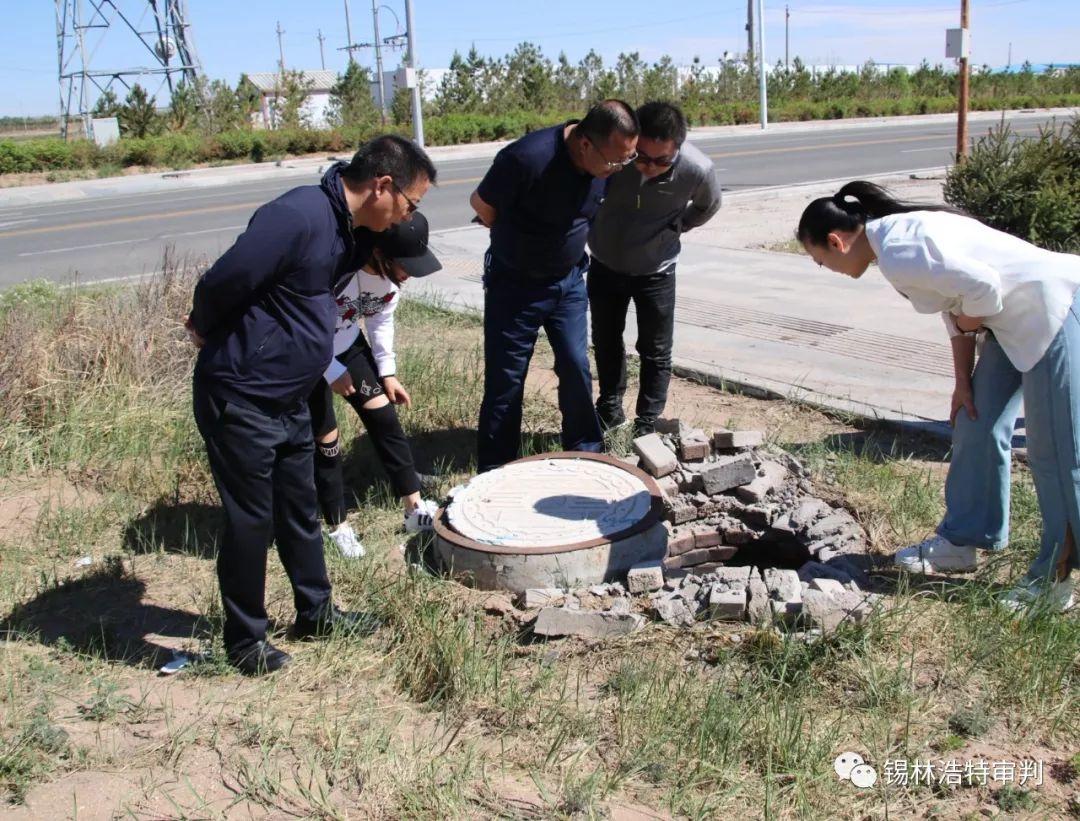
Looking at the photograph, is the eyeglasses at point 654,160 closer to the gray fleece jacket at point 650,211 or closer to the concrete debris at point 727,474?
the gray fleece jacket at point 650,211

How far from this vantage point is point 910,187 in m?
16.4

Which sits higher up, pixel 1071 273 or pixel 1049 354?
pixel 1071 273

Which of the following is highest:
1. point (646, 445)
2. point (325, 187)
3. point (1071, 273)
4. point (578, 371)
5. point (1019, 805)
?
point (325, 187)

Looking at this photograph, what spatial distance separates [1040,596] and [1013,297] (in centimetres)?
98

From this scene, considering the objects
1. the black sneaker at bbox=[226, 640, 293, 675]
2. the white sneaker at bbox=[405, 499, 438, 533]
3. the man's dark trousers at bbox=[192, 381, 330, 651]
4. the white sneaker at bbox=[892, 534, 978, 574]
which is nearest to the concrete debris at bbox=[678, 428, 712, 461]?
the white sneaker at bbox=[892, 534, 978, 574]

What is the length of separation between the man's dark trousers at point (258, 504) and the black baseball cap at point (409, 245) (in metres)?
0.94

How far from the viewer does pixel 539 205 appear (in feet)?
14.8

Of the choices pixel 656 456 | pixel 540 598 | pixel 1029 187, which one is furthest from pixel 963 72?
pixel 540 598

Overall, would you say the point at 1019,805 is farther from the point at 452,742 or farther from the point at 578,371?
the point at 578,371

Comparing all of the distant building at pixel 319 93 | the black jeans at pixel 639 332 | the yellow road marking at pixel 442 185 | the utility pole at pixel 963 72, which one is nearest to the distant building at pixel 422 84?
the distant building at pixel 319 93

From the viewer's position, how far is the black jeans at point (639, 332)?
5.30 metres

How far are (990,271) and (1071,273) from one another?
11.6 inches

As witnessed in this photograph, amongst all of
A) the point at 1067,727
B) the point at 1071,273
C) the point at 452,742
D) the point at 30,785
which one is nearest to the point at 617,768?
the point at 452,742

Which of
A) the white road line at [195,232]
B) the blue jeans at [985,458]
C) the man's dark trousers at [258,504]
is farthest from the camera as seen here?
the white road line at [195,232]
